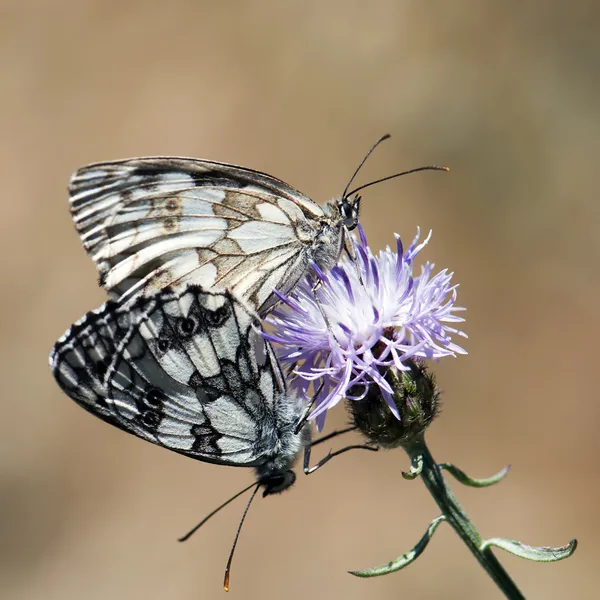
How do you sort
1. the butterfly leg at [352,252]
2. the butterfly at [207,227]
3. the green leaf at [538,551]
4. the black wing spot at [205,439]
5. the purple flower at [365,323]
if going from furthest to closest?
the butterfly at [207,227] < the butterfly leg at [352,252] < the purple flower at [365,323] < the black wing spot at [205,439] < the green leaf at [538,551]

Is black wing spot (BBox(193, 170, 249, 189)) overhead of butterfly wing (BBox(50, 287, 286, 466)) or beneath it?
overhead

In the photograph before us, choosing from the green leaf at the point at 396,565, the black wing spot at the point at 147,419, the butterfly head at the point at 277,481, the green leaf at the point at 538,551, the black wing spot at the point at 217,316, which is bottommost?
the green leaf at the point at 538,551

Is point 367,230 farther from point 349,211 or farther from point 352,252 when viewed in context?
point 352,252

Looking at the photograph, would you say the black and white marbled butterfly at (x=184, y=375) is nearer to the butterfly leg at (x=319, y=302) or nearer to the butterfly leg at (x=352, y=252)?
the butterfly leg at (x=319, y=302)

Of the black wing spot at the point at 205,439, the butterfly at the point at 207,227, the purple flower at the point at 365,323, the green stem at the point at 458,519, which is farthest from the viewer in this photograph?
the butterfly at the point at 207,227

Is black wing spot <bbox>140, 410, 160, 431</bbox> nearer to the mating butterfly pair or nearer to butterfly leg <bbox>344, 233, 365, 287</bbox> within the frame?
the mating butterfly pair

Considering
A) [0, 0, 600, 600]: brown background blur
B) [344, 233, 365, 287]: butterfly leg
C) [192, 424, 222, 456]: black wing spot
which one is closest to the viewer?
[192, 424, 222, 456]: black wing spot

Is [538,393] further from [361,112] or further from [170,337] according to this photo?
[170,337]

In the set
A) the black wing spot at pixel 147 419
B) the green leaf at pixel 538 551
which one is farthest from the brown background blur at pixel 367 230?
the black wing spot at pixel 147 419

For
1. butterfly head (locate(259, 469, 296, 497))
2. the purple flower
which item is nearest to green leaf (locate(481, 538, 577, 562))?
the purple flower
